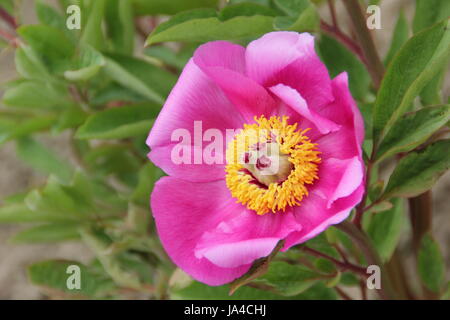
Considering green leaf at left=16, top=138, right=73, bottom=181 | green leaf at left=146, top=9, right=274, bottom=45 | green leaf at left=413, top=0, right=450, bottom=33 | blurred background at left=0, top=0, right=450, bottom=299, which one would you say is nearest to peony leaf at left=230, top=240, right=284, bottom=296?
green leaf at left=146, top=9, right=274, bottom=45

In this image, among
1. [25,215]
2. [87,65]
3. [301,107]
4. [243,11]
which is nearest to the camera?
[301,107]

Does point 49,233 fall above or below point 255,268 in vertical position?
above

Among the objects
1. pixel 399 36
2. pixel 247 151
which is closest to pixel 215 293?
pixel 247 151

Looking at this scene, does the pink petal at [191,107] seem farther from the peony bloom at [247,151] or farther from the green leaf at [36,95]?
the green leaf at [36,95]

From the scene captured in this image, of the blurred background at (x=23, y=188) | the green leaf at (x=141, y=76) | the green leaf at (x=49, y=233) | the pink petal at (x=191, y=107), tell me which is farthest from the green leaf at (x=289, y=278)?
the blurred background at (x=23, y=188)

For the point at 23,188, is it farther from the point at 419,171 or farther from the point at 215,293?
the point at 419,171
